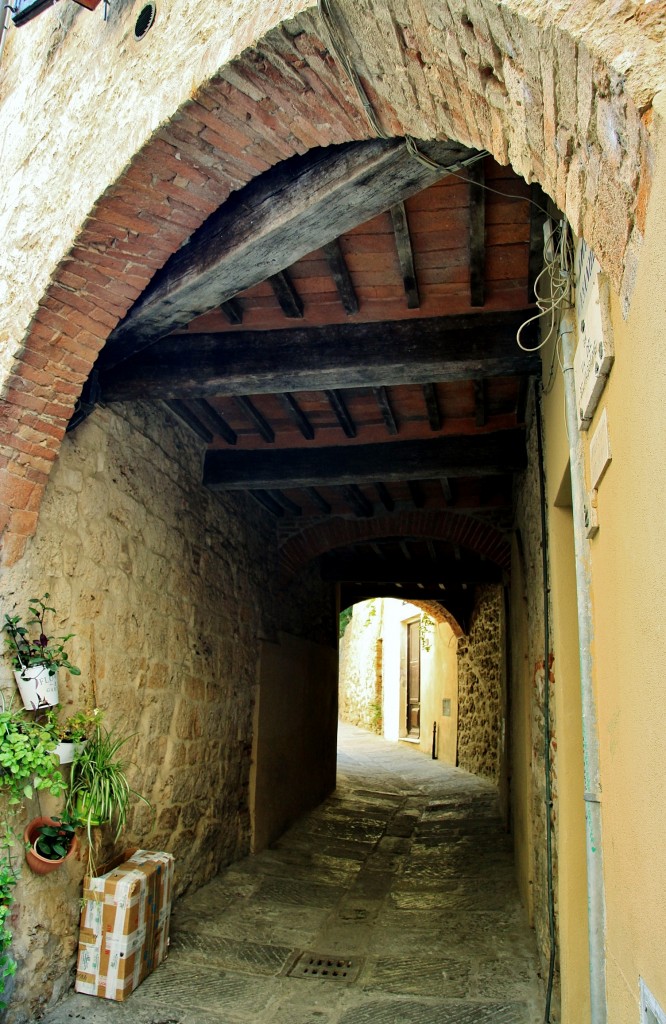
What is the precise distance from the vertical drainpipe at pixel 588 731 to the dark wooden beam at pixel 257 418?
237 cm

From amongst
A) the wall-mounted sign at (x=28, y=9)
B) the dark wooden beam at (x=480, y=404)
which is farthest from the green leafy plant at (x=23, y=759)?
the wall-mounted sign at (x=28, y=9)

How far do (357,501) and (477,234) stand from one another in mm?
3504

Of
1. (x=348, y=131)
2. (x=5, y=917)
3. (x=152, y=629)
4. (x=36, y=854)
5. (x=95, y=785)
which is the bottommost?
(x=5, y=917)

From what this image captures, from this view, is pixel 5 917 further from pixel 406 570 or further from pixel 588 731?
pixel 406 570

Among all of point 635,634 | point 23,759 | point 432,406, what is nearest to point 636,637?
point 635,634

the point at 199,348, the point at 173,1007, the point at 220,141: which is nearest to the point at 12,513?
the point at 199,348

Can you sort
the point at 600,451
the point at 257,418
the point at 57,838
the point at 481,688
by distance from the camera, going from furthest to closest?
the point at 481,688 < the point at 257,418 < the point at 57,838 < the point at 600,451

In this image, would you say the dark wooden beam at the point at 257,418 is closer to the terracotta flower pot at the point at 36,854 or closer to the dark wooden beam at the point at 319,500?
the dark wooden beam at the point at 319,500

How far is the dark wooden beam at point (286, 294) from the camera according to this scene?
2955mm

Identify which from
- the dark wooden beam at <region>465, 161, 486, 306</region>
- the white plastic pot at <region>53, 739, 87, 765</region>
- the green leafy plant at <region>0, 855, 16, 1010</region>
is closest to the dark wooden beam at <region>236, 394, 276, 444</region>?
the dark wooden beam at <region>465, 161, 486, 306</region>

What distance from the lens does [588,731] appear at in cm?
182

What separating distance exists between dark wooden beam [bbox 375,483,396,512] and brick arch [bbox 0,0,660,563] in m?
3.10

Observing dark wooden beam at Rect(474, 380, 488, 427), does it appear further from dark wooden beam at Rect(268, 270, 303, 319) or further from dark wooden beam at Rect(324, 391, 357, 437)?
dark wooden beam at Rect(268, 270, 303, 319)

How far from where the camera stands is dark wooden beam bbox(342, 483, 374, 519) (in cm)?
573
